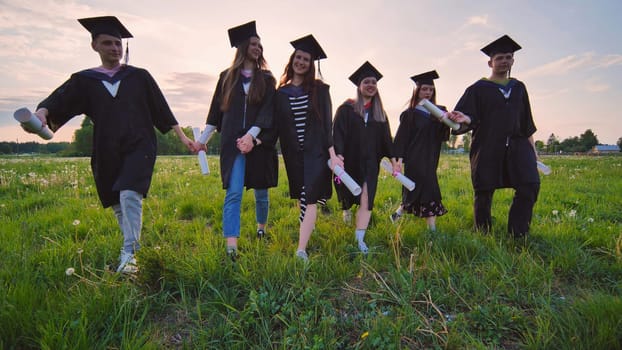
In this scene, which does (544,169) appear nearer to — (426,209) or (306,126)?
(426,209)

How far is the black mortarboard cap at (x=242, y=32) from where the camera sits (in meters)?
3.89

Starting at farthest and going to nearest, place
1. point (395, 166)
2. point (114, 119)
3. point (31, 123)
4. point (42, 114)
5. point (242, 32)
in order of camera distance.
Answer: point (395, 166) < point (242, 32) < point (114, 119) < point (42, 114) < point (31, 123)

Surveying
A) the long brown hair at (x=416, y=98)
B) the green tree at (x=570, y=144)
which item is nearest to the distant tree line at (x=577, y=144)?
the green tree at (x=570, y=144)

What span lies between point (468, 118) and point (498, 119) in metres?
0.45

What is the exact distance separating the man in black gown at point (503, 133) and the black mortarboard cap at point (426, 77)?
0.80 meters

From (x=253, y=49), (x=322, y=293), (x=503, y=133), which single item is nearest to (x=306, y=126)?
(x=253, y=49)

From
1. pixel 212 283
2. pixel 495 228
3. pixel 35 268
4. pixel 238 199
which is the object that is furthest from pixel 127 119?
pixel 495 228

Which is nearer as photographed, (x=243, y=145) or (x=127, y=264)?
(x=127, y=264)

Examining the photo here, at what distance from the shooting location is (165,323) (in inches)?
99.0

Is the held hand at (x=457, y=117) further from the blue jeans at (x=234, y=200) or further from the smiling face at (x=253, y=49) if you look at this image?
the blue jeans at (x=234, y=200)

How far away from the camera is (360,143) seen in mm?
4375

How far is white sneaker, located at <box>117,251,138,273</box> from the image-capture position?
3.10 meters

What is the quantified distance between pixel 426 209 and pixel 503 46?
2.59 meters

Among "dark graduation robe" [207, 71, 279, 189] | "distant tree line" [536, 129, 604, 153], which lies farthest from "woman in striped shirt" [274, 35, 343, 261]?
"distant tree line" [536, 129, 604, 153]
